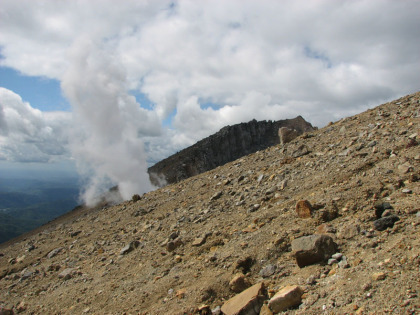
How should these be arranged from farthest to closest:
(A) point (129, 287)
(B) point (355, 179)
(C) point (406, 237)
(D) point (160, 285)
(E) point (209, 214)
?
1. (E) point (209, 214)
2. (B) point (355, 179)
3. (A) point (129, 287)
4. (D) point (160, 285)
5. (C) point (406, 237)

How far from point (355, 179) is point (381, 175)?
71cm

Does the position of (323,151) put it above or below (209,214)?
above

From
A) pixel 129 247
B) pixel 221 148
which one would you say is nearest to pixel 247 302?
pixel 129 247

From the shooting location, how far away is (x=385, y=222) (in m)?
5.71

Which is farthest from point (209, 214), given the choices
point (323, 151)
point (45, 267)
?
point (45, 267)

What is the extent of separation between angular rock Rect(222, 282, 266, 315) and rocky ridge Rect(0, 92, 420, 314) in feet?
0.08

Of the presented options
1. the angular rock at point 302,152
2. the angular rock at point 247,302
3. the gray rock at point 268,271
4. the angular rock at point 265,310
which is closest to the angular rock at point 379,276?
the angular rock at point 265,310

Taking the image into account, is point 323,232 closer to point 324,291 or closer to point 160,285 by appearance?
point 324,291

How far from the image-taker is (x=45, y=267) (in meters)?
12.2

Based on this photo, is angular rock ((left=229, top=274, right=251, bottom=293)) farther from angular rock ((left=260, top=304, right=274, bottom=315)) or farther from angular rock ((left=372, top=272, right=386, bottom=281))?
angular rock ((left=372, top=272, right=386, bottom=281))

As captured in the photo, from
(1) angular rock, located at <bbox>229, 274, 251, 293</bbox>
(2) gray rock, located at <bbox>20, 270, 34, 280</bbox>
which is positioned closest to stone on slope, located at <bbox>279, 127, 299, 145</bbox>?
(1) angular rock, located at <bbox>229, 274, 251, 293</bbox>

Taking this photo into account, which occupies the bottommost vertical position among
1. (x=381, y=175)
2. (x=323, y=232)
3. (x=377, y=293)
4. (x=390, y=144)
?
(x=377, y=293)

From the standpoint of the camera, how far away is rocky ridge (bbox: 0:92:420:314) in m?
4.71

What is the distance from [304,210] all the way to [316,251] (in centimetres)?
196
